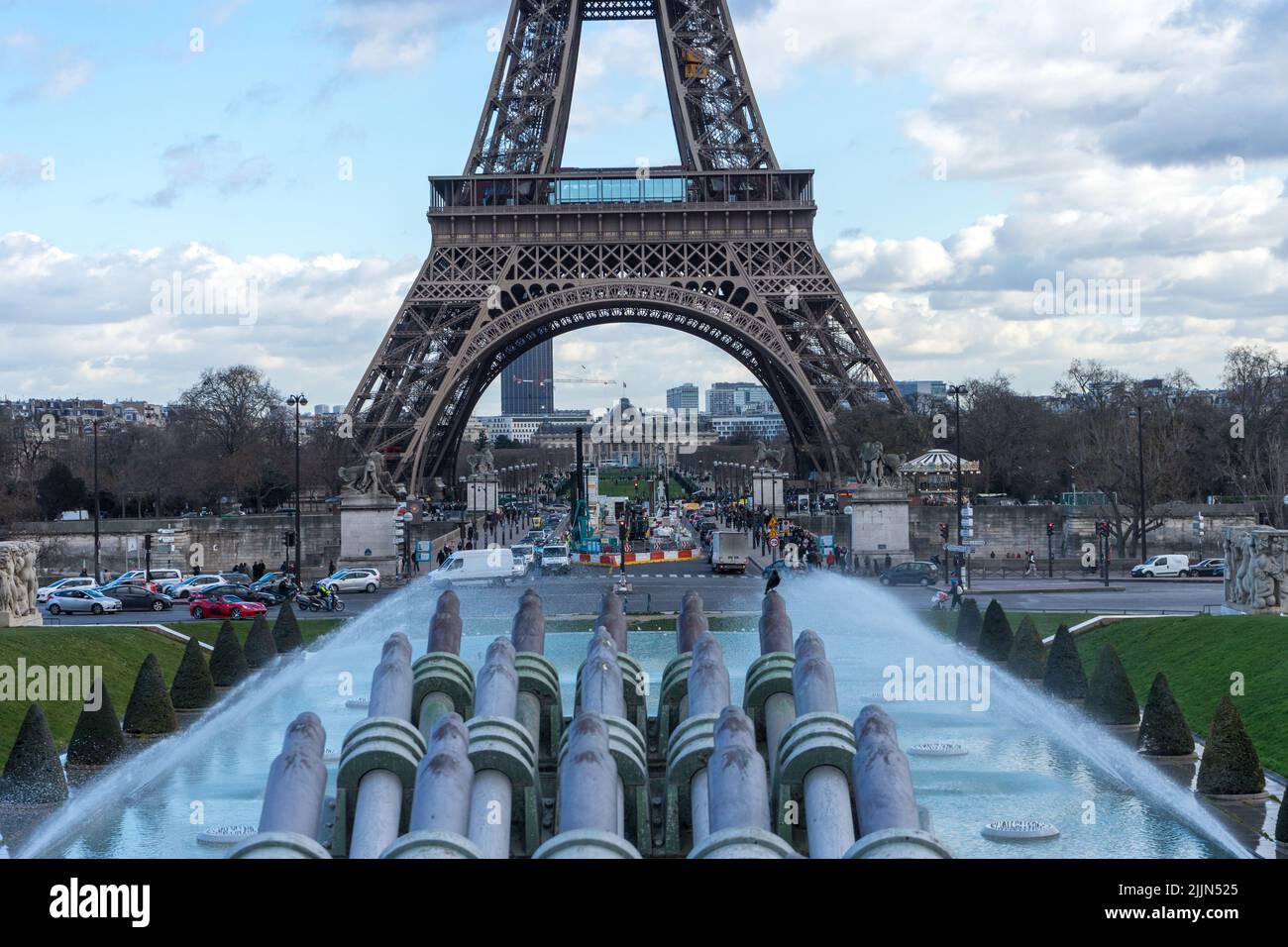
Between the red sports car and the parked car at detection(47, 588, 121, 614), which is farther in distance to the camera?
the parked car at detection(47, 588, 121, 614)

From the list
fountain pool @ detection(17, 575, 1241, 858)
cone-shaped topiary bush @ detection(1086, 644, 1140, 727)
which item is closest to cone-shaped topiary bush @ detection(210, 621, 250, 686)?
fountain pool @ detection(17, 575, 1241, 858)

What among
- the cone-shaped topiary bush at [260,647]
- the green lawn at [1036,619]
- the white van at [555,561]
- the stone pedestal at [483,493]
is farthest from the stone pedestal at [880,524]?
the cone-shaped topiary bush at [260,647]

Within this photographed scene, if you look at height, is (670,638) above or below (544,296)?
below

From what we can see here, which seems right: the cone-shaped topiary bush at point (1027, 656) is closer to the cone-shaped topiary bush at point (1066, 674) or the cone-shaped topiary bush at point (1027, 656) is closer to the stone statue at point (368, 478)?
the cone-shaped topiary bush at point (1066, 674)

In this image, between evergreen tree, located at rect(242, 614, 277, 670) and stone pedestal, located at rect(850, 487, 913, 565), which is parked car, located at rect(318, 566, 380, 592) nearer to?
evergreen tree, located at rect(242, 614, 277, 670)
